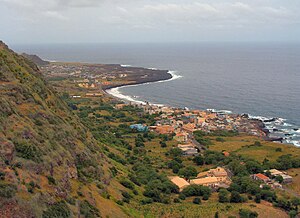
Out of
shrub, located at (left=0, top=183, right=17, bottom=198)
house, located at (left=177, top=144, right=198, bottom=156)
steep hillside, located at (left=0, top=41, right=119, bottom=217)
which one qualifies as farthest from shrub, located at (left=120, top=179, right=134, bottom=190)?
house, located at (left=177, top=144, right=198, bottom=156)

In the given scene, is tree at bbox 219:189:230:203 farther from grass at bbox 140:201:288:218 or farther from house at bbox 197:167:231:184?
house at bbox 197:167:231:184

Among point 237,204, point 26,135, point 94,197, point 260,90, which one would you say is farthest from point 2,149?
point 260,90

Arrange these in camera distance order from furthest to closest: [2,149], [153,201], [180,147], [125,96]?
1. [125,96]
2. [180,147]
3. [153,201]
4. [2,149]

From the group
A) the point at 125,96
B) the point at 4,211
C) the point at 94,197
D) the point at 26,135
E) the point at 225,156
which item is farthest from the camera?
the point at 125,96

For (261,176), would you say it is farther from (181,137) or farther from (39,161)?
(39,161)

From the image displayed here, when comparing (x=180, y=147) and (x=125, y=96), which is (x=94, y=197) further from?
(x=125, y=96)

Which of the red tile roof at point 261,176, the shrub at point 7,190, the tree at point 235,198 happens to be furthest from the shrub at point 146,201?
the red tile roof at point 261,176

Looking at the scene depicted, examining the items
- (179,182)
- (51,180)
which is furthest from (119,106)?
(51,180)
